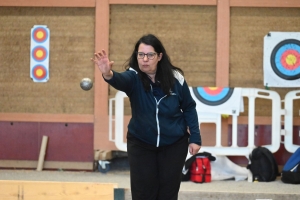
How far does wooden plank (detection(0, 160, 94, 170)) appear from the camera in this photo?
26.3ft

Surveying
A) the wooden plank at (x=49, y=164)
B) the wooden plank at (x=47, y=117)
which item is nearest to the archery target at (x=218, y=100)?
the wooden plank at (x=47, y=117)

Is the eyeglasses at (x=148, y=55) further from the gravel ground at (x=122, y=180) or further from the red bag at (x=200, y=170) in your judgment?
the red bag at (x=200, y=170)

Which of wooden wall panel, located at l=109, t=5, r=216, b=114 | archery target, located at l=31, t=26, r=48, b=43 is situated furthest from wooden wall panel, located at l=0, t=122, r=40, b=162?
wooden wall panel, located at l=109, t=5, r=216, b=114

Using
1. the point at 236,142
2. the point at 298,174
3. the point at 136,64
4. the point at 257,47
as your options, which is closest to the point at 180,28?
the point at 257,47

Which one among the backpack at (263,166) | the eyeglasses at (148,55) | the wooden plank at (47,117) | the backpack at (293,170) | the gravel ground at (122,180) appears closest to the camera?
the eyeglasses at (148,55)

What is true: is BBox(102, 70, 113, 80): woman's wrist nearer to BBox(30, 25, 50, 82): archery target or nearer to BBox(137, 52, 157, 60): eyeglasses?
BBox(137, 52, 157, 60): eyeglasses

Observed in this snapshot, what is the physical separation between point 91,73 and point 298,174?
8.95ft

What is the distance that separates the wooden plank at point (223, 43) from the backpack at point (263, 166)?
97 centimetres

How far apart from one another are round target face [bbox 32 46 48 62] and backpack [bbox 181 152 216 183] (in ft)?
7.40

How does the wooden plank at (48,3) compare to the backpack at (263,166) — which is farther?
the wooden plank at (48,3)

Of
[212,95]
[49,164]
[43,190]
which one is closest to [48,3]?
[49,164]

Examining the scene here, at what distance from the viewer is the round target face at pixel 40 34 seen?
8.06 m

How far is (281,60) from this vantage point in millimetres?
7879

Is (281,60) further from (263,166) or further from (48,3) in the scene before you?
(48,3)
